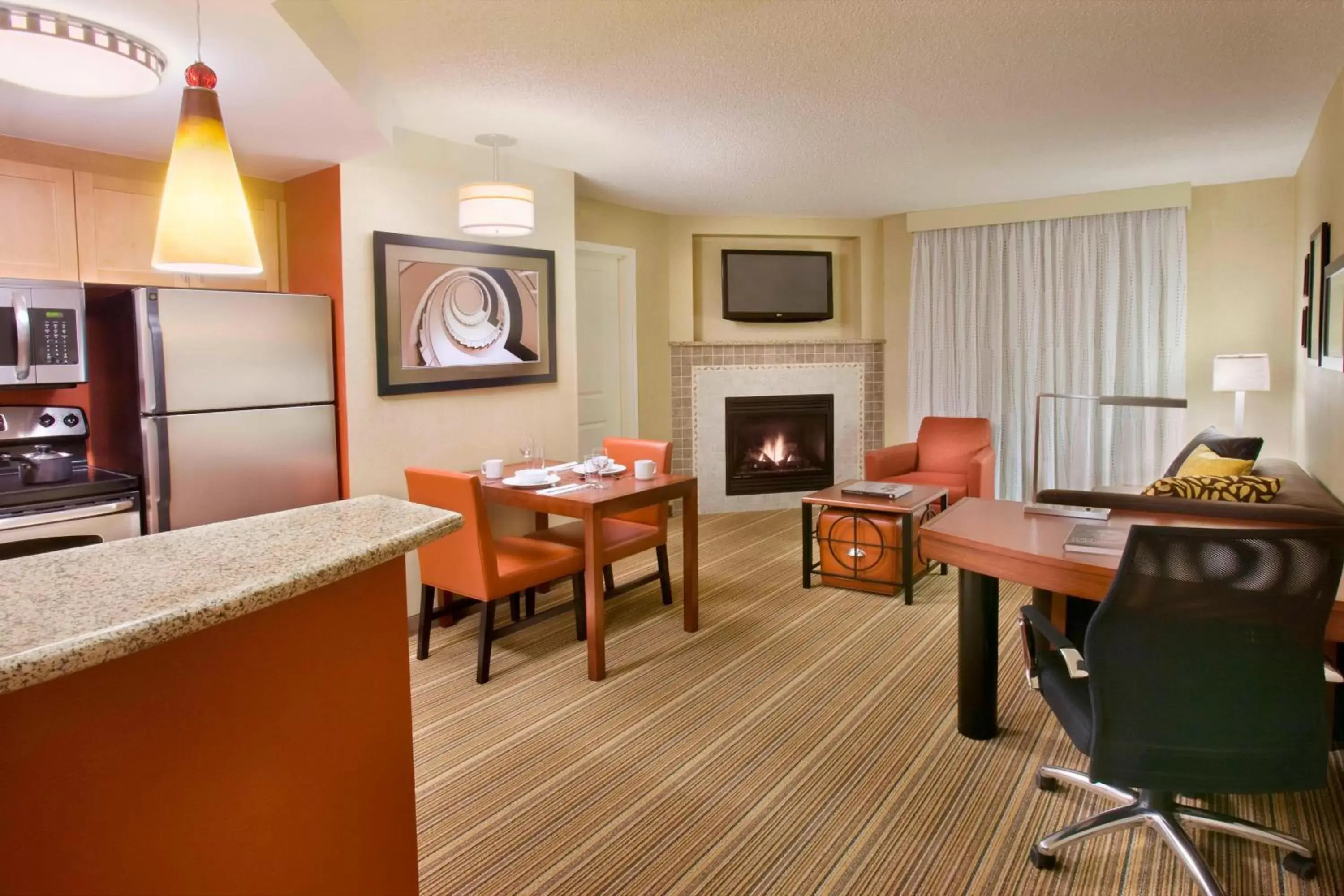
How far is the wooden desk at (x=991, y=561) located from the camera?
2225 millimetres

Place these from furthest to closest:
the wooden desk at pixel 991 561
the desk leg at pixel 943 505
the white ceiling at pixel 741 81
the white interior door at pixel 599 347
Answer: the white interior door at pixel 599 347
the desk leg at pixel 943 505
the white ceiling at pixel 741 81
the wooden desk at pixel 991 561

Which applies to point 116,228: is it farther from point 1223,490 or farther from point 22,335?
point 1223,490

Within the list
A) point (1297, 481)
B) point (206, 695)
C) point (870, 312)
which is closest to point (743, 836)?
point (206, 695)

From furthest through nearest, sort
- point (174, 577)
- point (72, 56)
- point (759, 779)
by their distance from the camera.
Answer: point (759, 779), point (72, 56), point (174, 577)

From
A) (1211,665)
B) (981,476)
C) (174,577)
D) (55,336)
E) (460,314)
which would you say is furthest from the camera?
(981,476)

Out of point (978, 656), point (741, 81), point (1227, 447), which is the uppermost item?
point (741, 81)

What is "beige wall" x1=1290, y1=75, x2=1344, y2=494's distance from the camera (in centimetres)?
321

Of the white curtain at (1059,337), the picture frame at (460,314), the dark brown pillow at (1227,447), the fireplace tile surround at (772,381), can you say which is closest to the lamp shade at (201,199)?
the picture frame at (460,314)

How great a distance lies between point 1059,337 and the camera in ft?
19.4

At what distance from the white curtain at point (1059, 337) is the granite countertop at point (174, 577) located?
5.65 m

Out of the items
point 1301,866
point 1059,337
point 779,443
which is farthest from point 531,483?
point 1059,337

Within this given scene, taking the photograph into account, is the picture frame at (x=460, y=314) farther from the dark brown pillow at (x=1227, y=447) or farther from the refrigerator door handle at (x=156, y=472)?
the dark brown pillow at (x=1227, y=447)

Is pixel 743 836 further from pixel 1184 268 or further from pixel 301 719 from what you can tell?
pixel 1184 268

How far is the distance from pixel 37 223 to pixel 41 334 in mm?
453
